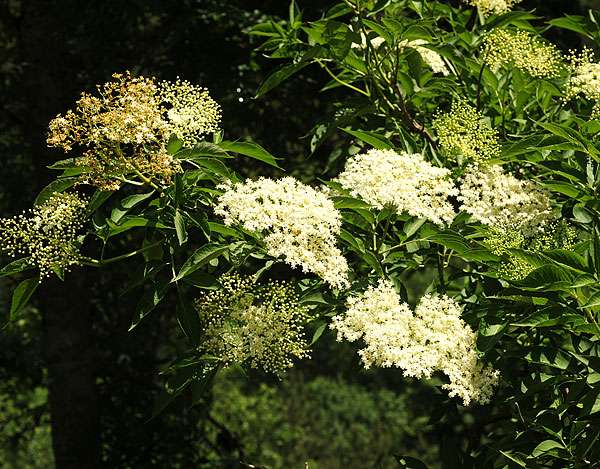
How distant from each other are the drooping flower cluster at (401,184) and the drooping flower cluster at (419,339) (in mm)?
230

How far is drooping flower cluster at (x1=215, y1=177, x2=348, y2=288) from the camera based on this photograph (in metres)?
2.37

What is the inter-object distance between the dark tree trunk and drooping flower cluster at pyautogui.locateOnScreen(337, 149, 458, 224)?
8.60ft

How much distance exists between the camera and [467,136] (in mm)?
2670

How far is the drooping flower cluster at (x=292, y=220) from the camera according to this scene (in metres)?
2.37

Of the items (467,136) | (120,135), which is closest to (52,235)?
(120,135)

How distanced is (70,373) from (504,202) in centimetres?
299

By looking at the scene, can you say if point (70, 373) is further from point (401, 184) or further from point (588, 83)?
point (588, 83)

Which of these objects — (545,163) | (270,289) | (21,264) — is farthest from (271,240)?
(545,163)

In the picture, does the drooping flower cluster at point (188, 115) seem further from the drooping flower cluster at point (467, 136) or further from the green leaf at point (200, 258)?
the drooping flower cluster at point (467, 136)

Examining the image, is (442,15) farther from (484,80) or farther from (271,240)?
(271,240)

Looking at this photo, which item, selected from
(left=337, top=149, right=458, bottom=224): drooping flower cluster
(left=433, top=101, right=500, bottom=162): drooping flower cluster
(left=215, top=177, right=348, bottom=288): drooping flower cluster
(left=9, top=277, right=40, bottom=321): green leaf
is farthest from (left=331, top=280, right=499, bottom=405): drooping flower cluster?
(left=9, top=277, right=40, bottom=321): green leaf

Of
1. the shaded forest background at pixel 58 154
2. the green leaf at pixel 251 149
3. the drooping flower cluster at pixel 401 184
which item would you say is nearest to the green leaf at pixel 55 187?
the green leaf at pixel 251 149

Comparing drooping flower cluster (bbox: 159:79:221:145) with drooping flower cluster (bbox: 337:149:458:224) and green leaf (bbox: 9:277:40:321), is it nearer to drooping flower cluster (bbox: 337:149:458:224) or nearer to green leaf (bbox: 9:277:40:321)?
drooping flower cluster (bbox: 337:149:458:224)

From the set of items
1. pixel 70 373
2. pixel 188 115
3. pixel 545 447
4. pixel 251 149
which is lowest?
pixel 70 373
